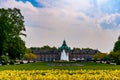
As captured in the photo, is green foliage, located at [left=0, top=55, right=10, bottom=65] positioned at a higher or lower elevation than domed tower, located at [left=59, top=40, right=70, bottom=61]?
lower

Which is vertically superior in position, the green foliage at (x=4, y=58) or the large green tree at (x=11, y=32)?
the large green tree at (x=11, y=32)

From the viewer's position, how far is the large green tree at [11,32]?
79062 mm

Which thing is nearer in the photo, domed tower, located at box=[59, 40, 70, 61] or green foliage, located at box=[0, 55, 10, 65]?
green foliage, located at box=[0, 55, 10, 65]

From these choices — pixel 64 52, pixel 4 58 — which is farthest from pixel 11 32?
pixel 64 52

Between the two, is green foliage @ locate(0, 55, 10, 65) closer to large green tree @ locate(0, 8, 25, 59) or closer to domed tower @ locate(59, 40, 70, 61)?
large green tree @ locate(0, 8, 25, 59)

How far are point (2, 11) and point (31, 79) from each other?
67649 millimetres

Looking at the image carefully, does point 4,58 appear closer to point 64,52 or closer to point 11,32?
point 11,32

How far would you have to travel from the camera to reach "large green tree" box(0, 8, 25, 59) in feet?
259

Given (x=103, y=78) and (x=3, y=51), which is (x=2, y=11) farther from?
(x=103, y=78)

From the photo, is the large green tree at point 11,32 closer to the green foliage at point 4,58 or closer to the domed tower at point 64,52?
the green foliage at point 4,58

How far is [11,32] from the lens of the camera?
8038 centimetres

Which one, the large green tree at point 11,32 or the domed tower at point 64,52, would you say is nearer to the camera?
the large green tree at point 11,32

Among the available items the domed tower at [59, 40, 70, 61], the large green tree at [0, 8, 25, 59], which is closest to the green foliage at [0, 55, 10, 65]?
the large green tree at [0, 8, 25, 59]

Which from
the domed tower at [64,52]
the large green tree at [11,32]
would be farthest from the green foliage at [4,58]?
the domed tower at [64,52]
